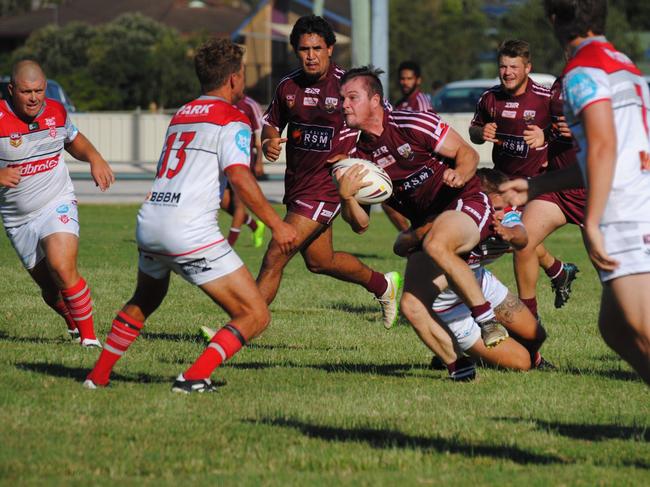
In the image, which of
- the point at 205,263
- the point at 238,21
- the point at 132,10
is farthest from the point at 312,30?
the point at 132,10

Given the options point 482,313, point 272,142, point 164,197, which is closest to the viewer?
point 164,197

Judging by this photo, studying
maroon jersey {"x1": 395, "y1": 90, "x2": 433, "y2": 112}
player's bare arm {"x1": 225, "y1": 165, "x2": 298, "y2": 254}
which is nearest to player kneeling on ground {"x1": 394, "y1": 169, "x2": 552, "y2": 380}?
player's bare arm {"x1": 225, "y1": 165, "x2": 298, "y2": 254}

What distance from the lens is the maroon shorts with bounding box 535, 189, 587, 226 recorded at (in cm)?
977

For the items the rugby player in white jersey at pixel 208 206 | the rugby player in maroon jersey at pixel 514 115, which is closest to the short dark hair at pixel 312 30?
the rugby player in maroon jersey at pixel 514 115

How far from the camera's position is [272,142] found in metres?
9.09

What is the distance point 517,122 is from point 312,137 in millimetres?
1969

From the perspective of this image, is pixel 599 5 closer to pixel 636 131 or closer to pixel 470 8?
pixel 636 131

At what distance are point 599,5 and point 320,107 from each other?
4.34 metres

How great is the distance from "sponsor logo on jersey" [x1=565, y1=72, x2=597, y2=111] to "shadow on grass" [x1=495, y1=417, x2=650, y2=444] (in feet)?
6.43

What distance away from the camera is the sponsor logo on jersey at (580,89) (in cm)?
508

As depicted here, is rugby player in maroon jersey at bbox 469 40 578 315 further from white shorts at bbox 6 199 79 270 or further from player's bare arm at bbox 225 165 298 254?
player's bare arm at bbox 225 165 298 254

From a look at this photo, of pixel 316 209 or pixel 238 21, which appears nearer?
pixel 316 209

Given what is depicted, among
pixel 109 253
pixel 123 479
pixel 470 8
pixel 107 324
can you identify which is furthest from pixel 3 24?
pixel 123 479

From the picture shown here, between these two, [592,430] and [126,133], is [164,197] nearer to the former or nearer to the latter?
[592,430]
